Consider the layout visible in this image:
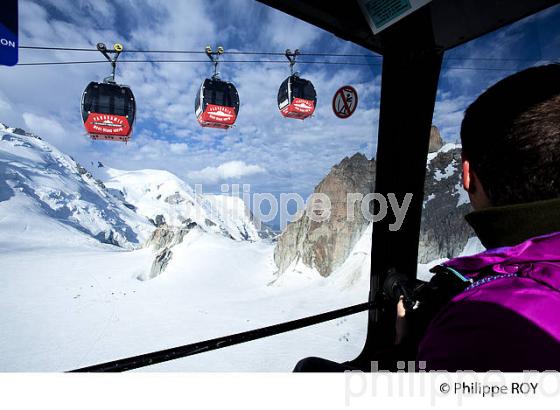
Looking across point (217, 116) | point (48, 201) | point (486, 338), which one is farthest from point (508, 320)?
point (48, 201)

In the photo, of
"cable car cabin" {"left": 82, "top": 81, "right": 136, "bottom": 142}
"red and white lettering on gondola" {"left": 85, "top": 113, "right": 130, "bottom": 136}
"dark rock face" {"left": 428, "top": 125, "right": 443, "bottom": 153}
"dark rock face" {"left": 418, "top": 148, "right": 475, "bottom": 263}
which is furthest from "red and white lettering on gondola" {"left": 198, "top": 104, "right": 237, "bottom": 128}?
"dark rock face" {"left": 428, "top": 125, "right": 443, "bottom": 153}

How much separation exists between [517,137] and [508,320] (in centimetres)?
32

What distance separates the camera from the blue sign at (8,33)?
1.62m

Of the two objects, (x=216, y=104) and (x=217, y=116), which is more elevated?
(x=216, y=104)

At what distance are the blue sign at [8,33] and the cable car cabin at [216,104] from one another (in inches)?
214

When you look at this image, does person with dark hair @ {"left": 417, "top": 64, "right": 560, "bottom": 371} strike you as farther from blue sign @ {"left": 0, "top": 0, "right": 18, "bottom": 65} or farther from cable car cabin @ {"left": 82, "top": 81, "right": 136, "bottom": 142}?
cable car cabin @ {"left": 82, "top": 81, "right": 136, "bottom": 142}

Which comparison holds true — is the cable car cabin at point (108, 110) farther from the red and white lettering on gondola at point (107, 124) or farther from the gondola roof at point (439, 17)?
the gondola roof at point (439, 17)

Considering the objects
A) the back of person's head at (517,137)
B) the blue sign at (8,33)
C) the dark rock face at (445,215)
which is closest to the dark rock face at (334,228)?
the dark rock face at (445,215)

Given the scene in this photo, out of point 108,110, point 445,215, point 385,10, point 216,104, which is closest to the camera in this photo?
point 385,10

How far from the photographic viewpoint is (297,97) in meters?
7.39

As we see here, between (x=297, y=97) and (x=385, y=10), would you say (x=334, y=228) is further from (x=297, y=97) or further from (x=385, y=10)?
(x=385, y=10)

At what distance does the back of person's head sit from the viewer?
520 mm

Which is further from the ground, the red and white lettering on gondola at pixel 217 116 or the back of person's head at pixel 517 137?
the red and white lettering on gondola at pixel 217 116

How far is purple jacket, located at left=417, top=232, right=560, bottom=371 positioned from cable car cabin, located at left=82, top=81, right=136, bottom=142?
7.16 metres
